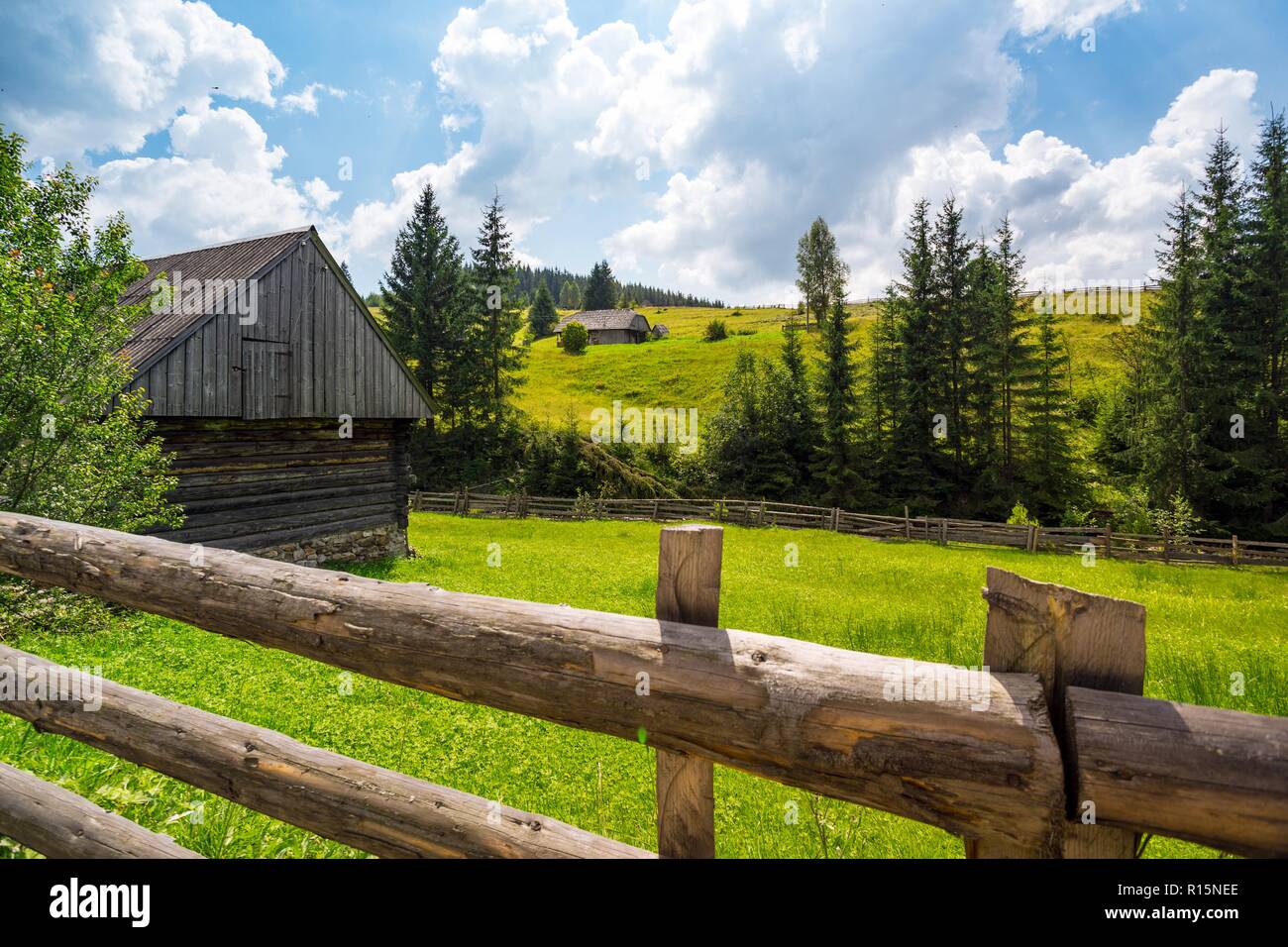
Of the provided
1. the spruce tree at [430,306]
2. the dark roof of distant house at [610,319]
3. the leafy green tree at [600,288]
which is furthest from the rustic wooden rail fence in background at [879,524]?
the leafy green tree at [600,288]

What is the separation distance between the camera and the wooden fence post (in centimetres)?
210

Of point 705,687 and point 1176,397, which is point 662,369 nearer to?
point 1176,397

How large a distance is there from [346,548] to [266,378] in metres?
4.75

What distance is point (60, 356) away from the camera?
7.62 m

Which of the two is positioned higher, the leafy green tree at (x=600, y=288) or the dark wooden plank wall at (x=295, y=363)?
the leafy green tree at (x=600, y=288)

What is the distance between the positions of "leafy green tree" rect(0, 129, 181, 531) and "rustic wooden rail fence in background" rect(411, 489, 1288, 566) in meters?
22.1

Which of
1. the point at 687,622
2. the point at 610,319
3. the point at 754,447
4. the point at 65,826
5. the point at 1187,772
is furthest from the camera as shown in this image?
the point at 610,319

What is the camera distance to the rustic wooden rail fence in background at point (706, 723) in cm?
152

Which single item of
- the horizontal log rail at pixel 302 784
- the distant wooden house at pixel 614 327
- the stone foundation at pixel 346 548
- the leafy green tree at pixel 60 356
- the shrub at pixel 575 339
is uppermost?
the distant wooden house at pixel 614 327

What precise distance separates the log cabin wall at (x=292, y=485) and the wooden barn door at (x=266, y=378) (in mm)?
535

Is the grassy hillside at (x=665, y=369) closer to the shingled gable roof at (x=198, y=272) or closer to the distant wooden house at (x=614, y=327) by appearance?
the distant wooden house at (x=614, y=327)

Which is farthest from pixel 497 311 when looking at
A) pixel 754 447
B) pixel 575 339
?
pixel 575 339
